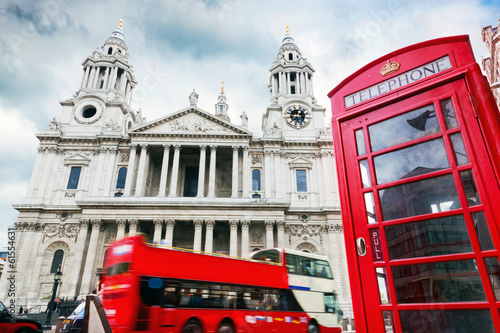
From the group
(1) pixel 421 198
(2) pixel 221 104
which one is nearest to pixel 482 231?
(1) pixel 421 198

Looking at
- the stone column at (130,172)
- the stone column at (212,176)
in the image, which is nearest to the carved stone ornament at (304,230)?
the stone column at (212,176)

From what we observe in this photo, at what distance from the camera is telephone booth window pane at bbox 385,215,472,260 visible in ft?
12.2

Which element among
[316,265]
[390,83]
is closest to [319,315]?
[316,265]

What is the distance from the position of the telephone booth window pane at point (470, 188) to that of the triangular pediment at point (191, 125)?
97.4ft

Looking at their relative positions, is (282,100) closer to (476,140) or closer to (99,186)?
(99,186)

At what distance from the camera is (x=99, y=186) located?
31.5m

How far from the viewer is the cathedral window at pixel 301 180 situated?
33000 mm

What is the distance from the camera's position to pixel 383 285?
4.24 metres

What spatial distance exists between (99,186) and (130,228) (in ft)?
21.7

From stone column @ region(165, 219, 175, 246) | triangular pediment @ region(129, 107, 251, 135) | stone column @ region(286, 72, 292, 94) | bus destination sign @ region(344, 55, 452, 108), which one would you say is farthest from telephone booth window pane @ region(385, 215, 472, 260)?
stone column @ region(286, 72, 292, 94)

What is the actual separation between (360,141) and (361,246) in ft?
5.60

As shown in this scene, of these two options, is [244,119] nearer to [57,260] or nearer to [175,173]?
[175,173]

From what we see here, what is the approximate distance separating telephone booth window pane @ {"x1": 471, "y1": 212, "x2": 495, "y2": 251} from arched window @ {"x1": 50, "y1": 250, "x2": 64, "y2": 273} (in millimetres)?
33096

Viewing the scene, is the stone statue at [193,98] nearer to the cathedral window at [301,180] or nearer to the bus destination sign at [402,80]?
the cathedral window at [301,180]
